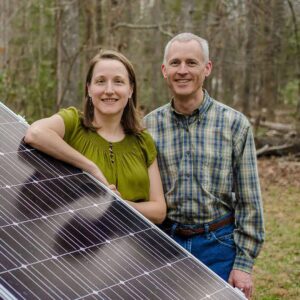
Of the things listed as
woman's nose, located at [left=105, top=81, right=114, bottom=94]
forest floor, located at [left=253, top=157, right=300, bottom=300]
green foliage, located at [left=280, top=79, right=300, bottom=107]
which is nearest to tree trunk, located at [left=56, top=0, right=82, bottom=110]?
forest floor, located at [left=253, top=157, right=300, bottom=300]

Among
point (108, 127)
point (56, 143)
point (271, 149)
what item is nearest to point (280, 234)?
point (108, 127)

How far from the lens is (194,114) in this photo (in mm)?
4270

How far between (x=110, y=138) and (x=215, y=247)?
1.10 meters

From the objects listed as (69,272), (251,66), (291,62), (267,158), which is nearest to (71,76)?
(267,158)

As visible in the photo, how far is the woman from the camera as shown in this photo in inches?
Answer: 154

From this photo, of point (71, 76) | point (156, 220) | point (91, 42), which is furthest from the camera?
point (91, 42)

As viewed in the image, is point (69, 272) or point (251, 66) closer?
point (69, 272)

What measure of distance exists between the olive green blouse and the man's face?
56 centimetres

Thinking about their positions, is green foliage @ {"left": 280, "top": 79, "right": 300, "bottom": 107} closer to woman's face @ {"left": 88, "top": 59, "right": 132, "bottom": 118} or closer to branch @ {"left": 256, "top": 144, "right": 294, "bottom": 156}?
branch @ {"left": 256, "top": 144, "right": 294, "bottom": 156}

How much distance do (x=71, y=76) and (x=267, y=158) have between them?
20.1ft

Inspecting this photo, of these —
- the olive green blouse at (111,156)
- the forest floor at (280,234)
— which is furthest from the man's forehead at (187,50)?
the forest floor at (280,234)

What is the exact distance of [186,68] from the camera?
13.5ft

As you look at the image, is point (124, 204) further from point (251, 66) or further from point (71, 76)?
point (251, 66)

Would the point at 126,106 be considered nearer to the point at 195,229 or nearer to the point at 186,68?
the point at 186,68
